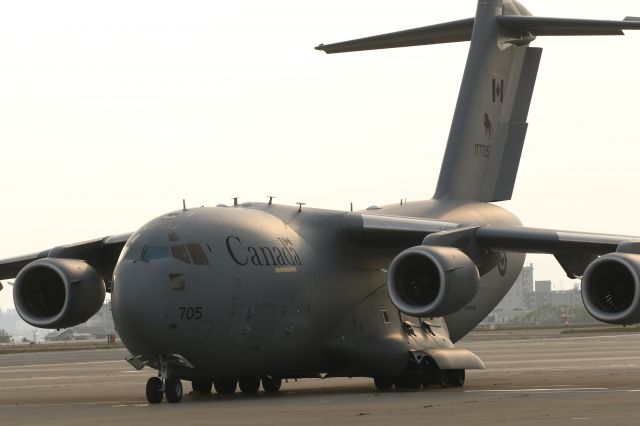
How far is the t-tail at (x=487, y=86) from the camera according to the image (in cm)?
2692

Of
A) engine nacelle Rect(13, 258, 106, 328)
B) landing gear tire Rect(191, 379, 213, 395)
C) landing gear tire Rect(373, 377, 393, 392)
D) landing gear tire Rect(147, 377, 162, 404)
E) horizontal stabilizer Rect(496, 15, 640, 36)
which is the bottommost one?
landing gear tire Rect(191, 379, 213, 395)

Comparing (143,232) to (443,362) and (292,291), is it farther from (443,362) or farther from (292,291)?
(443,362)

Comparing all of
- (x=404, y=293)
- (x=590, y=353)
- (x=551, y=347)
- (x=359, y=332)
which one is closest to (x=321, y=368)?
(x=359, y=332)

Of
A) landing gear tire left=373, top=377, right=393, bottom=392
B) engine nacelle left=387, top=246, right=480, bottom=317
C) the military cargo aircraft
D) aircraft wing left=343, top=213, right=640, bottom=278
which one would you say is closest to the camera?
the military cargo aircraft

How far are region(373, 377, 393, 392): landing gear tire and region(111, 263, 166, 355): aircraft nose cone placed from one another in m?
5.07

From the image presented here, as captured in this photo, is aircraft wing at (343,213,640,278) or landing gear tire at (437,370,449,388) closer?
aircraft wing at (343,213,640,278)

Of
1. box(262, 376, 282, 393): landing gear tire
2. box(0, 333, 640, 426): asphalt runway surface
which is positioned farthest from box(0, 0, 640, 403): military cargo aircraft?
box(0, 333, 640, 426): asphalt runway surface

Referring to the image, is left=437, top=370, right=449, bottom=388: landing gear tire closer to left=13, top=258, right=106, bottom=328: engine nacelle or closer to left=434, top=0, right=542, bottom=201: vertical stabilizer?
left=434, top=0, right=542, bottom=201: vertical stabilizer

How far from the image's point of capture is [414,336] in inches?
942

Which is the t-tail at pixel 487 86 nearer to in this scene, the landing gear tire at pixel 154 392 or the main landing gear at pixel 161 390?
the main landing gear at pixel 161 390

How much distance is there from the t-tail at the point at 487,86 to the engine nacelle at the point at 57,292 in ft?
25.1

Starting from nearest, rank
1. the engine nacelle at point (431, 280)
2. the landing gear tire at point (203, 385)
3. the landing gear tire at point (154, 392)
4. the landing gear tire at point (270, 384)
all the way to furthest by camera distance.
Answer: the landing gear tire at point (154, 392), the engine nacelle at point (431, 280), the landing gear tire at point (203, 385), the landing gear tire at point (270, 384)

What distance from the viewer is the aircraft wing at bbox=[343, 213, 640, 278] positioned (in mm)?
22188

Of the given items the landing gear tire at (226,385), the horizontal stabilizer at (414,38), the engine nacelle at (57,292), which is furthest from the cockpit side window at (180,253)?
the horizontal stabilizer at (414,38)
